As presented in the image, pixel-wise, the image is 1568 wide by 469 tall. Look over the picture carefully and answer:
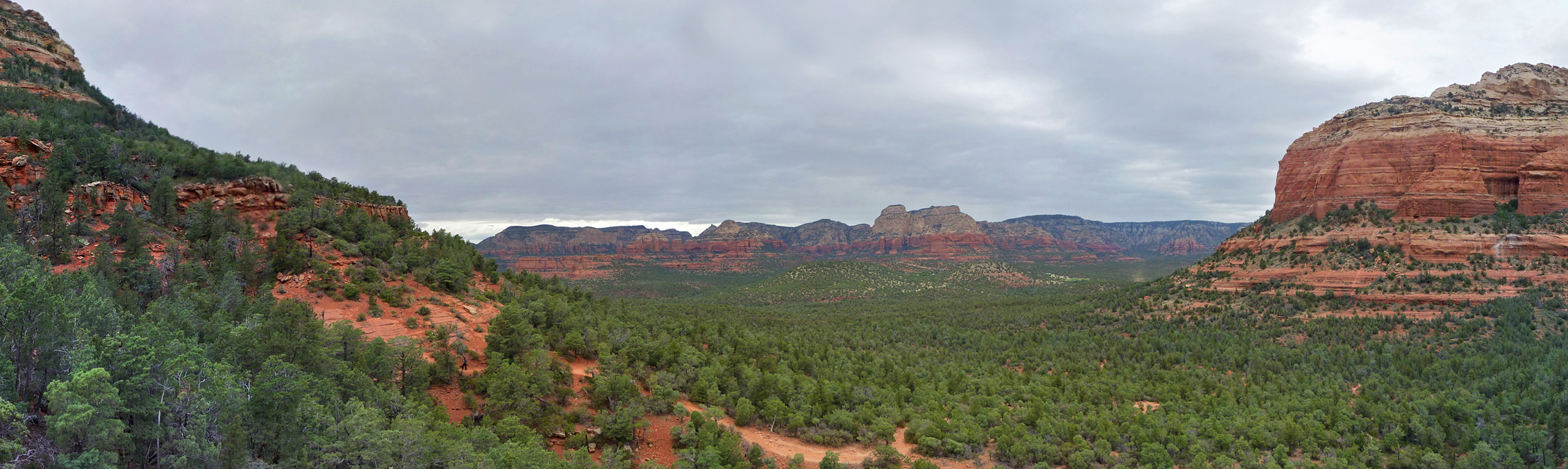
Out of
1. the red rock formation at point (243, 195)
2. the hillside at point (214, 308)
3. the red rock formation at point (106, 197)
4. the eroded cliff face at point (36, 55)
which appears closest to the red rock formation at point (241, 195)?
the red rock formation at point (243, 195)

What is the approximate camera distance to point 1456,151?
169 ft

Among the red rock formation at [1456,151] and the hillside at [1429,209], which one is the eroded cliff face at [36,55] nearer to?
the hillside at [1429,209]

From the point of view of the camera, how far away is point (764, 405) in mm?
28594

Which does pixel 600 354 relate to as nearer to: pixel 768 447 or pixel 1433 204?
pixel 768 447

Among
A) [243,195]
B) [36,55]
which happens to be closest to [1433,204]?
[243,195]

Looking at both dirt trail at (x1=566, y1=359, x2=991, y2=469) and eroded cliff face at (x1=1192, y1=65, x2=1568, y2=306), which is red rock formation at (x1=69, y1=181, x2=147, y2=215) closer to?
dirt trail at (x1=566, y1=359, x2=991, y2=469)

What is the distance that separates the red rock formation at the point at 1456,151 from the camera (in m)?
50.4

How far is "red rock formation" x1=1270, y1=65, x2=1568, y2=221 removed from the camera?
5041 cm

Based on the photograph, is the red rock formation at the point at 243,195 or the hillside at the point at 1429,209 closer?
the red rock formation at the point at 243,195

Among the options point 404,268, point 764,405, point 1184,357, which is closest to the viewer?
point 764,405

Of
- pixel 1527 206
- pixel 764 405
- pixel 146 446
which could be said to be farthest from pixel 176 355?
pixel 1527 206

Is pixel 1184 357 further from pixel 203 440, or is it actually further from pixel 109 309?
pixel 109 309

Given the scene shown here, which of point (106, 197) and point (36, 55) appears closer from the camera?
point (106, 197)

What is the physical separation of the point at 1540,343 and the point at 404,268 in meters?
67.1
